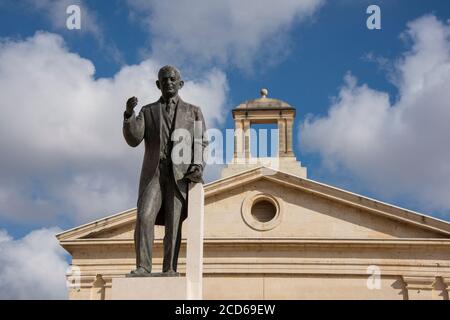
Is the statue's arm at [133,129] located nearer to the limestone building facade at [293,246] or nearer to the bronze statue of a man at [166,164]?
the bronze statue of a man at [166,164]

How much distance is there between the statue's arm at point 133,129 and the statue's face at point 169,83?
0.41m

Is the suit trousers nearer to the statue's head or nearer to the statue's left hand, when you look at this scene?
the statue's left hand

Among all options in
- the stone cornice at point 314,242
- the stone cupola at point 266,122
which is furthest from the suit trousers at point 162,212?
the stone cupola at point 266,122

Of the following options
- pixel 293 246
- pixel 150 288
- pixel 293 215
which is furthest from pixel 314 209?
pixel 150 288

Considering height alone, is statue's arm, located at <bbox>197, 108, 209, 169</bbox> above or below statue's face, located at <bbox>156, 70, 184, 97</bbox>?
below

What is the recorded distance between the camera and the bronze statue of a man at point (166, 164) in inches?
278

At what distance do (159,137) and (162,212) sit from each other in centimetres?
76

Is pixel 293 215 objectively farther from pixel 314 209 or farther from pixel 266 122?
pixel 266 122

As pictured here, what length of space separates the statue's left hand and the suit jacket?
0.17 ft

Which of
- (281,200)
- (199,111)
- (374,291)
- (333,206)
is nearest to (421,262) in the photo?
(374,291)

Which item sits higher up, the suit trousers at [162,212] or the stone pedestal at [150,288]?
the suit trousers at [162,212]

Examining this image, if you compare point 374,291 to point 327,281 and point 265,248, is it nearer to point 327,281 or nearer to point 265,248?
point 327,281

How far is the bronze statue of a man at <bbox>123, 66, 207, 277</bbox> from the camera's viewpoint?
7062 mm

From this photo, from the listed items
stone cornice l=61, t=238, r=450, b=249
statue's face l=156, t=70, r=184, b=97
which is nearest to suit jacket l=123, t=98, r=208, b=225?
statue's face l=156, t=70, r=184, b=97
